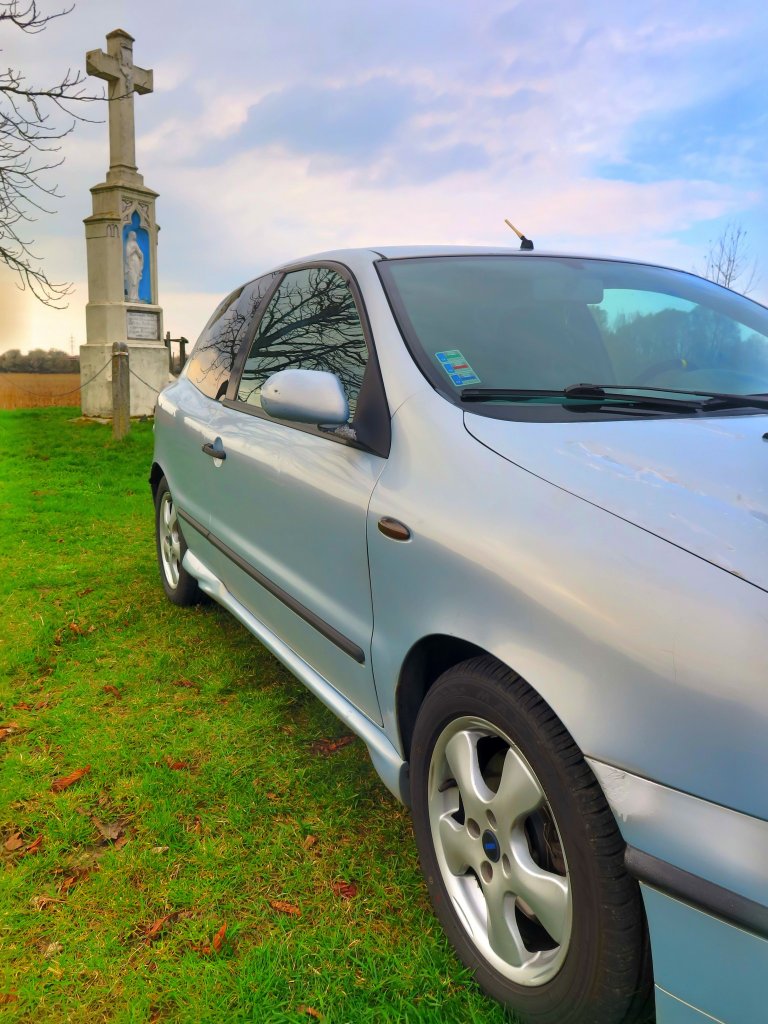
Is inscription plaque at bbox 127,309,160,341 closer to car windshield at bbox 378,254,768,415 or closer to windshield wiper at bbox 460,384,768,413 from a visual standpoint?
car windshield at bbox 378,254,768,415

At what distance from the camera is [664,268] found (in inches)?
121

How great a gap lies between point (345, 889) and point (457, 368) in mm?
1459

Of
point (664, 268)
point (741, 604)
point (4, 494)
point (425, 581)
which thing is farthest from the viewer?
point (4, 494)

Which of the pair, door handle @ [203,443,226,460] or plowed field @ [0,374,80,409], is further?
plowed field @ [0,374,80,409]

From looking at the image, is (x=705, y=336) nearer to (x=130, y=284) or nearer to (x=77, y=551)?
(x=77, y=551)

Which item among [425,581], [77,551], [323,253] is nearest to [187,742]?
[425,581]

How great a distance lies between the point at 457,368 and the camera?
2172 millimetres

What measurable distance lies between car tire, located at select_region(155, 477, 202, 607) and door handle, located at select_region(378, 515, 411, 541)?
2461mm

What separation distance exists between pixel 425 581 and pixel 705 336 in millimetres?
1459

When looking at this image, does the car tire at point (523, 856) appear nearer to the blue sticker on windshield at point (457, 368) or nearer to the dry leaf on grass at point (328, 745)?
the blue sticker on windshield at point (457, 368)

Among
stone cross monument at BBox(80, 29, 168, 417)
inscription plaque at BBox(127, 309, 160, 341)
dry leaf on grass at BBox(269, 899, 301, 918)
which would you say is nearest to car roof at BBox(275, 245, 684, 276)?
dry leaf on grass at BBox(269, 899, 301, 918)

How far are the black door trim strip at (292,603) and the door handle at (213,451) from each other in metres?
0.35

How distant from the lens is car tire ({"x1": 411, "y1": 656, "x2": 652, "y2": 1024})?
1.38 meters

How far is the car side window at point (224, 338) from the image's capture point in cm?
358
